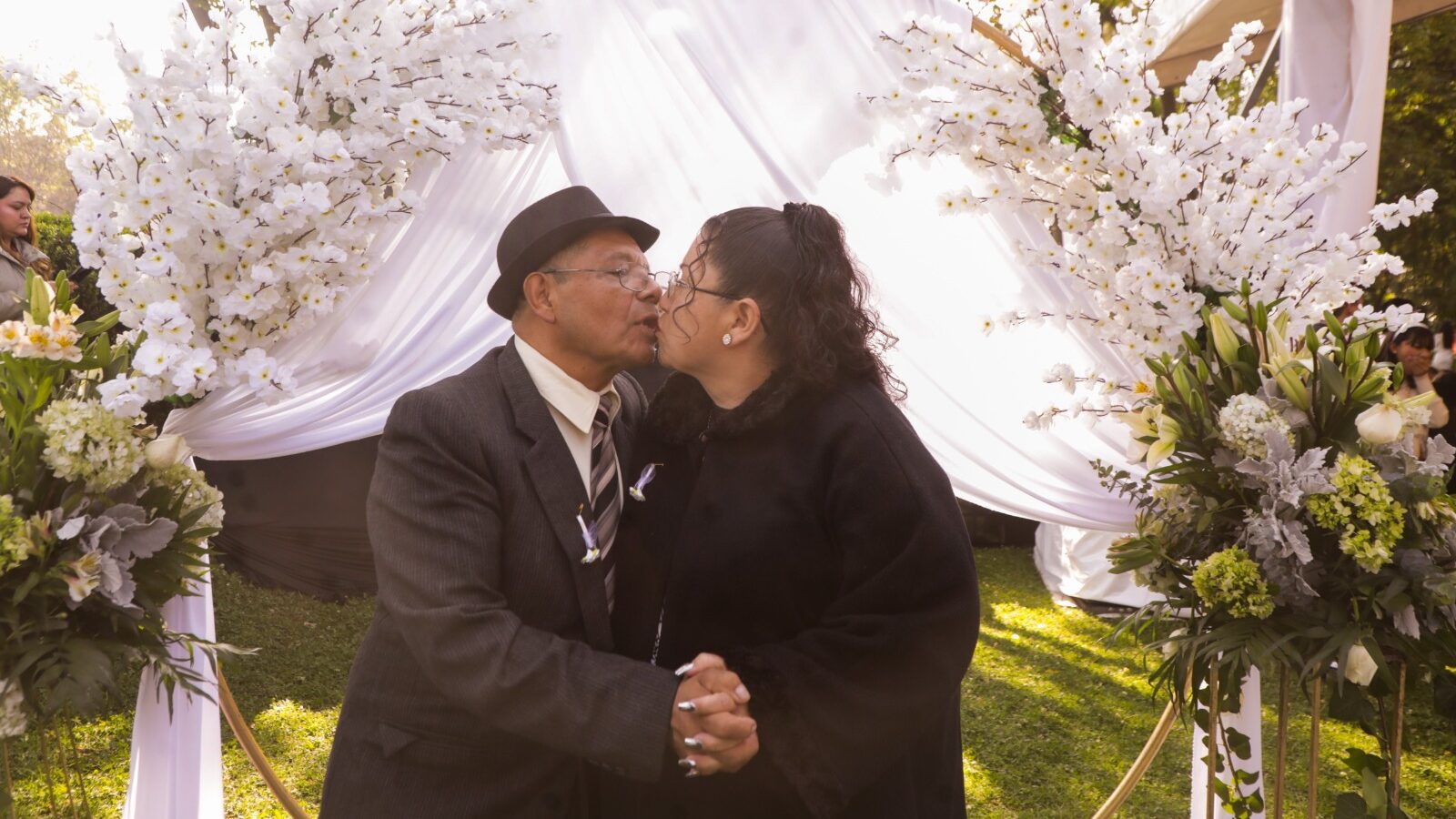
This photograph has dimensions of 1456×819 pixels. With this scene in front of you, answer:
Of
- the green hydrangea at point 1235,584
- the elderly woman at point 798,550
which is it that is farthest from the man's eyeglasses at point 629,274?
the green hydrangea at point 1235,584

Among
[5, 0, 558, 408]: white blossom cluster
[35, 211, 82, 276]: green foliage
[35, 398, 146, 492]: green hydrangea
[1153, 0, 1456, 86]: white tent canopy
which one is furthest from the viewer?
[35, 211, 82, 276]: green foliage

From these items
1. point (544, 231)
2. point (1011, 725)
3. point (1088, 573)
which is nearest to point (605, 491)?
point (544, 231)

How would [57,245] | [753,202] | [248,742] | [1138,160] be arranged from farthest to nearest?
1. [57,245]
2. [753,202]
3. [248,742]
4. [1138,160]

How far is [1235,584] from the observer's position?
2.31 metres

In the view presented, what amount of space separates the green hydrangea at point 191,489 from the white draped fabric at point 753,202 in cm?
68

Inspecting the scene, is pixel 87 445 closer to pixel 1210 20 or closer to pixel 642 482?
pixel 642 482

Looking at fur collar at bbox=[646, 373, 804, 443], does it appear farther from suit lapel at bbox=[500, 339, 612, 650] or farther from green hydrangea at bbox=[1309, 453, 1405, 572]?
green hydrangea at bbox=[1309, 453, 1405, 572]

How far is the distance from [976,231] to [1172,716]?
61.1 inches

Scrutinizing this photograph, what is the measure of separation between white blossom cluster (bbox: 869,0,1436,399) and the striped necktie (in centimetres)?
120

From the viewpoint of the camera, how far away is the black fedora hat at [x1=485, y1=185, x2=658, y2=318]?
2.48m

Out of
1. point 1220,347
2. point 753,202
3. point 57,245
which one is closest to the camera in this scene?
point 1220,347

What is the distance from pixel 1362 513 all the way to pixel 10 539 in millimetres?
2634

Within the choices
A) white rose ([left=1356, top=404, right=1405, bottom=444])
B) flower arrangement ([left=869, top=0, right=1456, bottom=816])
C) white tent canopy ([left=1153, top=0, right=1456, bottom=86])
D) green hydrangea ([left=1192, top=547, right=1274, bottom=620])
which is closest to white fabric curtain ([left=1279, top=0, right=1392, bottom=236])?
flower arrangement ([left=869, top=0, right=1456, bottom=816])

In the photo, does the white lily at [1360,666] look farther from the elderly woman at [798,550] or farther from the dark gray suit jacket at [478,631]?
the dark gray suit jacket at [478,631]
